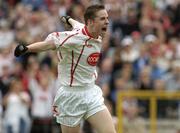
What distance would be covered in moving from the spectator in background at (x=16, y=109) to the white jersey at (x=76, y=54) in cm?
623

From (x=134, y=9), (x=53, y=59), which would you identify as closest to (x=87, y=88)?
(x=53, y=59)

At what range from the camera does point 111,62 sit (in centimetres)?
A: 1784

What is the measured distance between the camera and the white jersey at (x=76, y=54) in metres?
10.5

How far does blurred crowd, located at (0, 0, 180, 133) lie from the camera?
1709 centimetres

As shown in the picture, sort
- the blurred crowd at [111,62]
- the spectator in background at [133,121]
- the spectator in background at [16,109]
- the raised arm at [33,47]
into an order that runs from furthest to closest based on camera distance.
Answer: the blurred crowd at [111,62], the spectator in background at [133,121], the spectator in background at [16,109], the raised arm at [33,47]

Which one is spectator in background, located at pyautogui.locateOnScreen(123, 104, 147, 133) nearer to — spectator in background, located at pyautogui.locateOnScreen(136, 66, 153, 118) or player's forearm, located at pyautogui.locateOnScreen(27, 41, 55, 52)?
spectator in background, located at pyautogui.locateOnScreen(136, 66, 153, 118)

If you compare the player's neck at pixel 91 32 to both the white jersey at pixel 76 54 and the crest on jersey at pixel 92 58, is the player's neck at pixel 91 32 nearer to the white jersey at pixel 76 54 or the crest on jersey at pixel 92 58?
the white jersey at pixel 76 54

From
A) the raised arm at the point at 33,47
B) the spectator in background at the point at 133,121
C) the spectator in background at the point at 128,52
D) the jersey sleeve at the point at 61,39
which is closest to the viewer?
the raised arm at the point at 33,47

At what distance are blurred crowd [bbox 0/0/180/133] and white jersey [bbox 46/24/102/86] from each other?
6247 millimetres

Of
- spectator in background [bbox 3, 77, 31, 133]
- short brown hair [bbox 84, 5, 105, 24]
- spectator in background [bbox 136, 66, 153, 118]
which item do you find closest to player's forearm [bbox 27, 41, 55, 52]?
short brown hair [bbox 84, 5, 105, 24]

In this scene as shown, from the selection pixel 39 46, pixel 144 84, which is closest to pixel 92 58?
pixel 39 46

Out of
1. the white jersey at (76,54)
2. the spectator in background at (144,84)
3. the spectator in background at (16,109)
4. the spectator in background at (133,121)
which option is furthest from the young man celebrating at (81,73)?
the spectator in background at (144,84)

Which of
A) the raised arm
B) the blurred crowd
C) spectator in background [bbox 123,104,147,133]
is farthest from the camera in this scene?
the blurred crowd

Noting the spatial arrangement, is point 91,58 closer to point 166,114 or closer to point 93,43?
point 93,43
